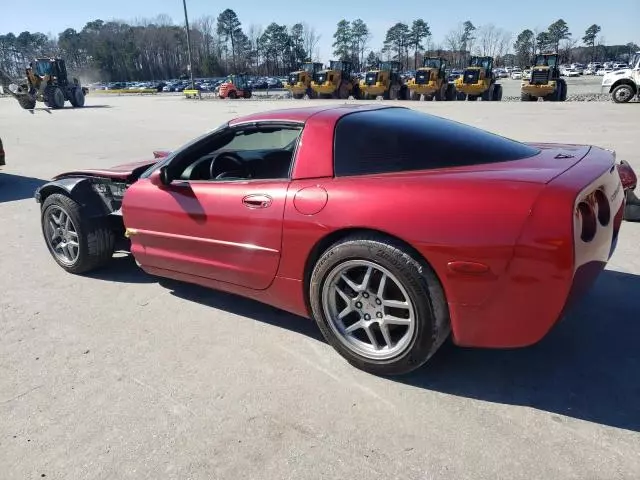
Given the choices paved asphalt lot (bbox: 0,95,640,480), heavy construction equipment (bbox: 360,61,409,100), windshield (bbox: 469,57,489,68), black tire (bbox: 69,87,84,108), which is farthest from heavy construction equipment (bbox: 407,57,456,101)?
paved asphalt lot (bbox: 0,95,640,480)

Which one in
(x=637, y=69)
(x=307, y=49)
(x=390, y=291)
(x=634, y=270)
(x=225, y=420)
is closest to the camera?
(x=225, y=420)

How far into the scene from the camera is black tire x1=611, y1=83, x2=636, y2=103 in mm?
19953

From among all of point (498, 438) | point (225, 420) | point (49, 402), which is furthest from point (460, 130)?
point (49, 402)

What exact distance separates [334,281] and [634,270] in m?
2.76

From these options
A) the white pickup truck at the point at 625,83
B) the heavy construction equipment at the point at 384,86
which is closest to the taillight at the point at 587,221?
the white pickup truck at the point at 625,83

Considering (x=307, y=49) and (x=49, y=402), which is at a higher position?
(x=307, y=49)

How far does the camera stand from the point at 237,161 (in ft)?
12.3

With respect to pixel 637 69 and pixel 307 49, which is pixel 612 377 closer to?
pixel 637 69

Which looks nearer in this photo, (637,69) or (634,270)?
(634,270)

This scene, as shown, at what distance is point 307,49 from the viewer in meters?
111

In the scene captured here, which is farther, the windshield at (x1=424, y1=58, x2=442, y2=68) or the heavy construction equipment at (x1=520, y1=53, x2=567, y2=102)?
the windshield at (x1=424, y1=58, x2=442, y2=68)

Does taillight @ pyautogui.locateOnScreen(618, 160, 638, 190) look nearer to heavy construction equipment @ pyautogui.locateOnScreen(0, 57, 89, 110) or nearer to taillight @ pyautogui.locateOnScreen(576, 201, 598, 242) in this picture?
taillight @ pyautogui.locateOnScreen(576, 201, 598, 242)

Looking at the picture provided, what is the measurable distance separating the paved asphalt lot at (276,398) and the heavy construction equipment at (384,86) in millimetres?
28036

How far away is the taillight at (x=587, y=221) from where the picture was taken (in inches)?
86.4
